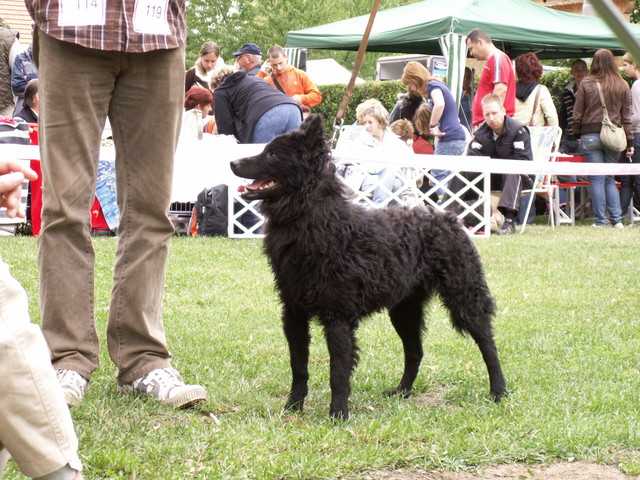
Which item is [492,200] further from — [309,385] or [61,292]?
[61,292]

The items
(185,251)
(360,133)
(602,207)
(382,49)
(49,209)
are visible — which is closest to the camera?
(49,209)

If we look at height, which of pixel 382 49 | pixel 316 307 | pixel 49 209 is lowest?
pixel 316 307

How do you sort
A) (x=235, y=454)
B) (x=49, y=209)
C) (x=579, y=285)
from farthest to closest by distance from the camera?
(x=579, y=285)
(x=49, y=209)
(x=235, y=454)

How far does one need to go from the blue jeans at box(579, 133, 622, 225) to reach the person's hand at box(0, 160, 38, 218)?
11340 mm

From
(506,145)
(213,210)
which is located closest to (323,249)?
(213,210)

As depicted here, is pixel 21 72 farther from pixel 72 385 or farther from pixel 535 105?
pixel 72 385

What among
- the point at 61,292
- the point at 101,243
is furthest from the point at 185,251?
the point at 61,292

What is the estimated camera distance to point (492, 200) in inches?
463

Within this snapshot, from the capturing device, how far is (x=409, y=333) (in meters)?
4.47


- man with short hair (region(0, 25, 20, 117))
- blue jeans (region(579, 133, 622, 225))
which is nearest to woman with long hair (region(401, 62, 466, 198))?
blue jeans (region(579, 133, 622, 225))

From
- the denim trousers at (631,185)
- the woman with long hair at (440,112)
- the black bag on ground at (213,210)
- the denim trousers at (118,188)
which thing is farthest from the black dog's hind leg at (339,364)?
the denim trousers at (631,185)

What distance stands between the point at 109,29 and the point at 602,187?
401 inches

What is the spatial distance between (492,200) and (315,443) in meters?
8.75

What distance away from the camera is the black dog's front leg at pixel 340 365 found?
3.77 metres
